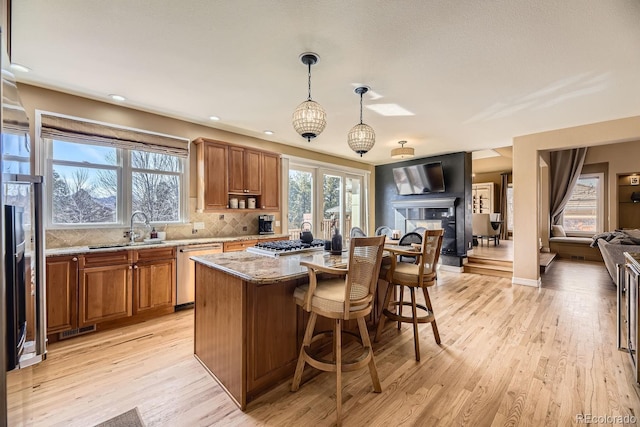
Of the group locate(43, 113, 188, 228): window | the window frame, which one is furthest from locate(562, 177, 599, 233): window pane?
locate(43, 113, 188, 228): window

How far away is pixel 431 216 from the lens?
Answer: 253 inches

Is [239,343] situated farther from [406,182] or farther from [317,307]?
[406,182]

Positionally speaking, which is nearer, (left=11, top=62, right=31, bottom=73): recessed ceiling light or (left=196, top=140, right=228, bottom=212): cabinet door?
(left=11, top=62, right=31, bottom=73): recessed ceiling light

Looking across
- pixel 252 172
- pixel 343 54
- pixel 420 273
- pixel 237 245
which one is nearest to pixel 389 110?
pixel 343 54

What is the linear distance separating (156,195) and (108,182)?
1.82ft

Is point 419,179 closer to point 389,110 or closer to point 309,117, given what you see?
point 389,110

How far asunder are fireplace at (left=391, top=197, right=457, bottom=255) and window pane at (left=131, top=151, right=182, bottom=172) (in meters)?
4.98

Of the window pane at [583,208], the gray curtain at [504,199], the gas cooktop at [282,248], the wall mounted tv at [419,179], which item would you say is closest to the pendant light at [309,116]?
the gas cooktop at [282,248]

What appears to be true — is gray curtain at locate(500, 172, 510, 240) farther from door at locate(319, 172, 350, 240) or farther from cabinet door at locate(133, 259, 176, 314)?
cabinet door at locate(133, 259, 176, 314)

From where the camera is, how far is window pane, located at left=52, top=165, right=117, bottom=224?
3.12 metres

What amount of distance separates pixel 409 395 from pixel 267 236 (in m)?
3.14

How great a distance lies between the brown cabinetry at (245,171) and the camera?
4250mm

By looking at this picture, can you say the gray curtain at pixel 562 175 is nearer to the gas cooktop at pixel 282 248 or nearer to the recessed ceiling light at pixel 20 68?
the gas cooktop at pixel 282 248

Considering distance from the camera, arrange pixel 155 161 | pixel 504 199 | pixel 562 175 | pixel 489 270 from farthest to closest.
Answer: pixel 504 199 → pixel 562 175 → pixel 489 270 → pixel 155 161
